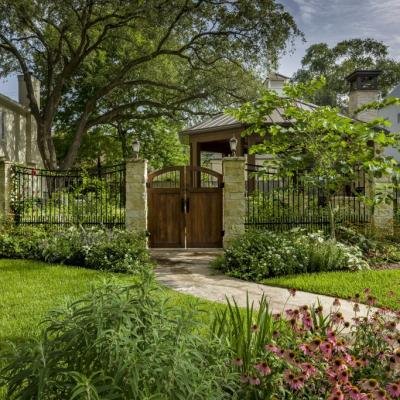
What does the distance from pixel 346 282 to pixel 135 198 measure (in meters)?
4.99

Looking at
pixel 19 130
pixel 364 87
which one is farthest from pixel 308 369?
pixel 19 130

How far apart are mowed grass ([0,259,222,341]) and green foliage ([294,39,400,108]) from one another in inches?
1575

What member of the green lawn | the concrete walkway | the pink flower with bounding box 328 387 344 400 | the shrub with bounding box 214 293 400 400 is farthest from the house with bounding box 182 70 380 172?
the pink flower with bounding box 328 387 344 400

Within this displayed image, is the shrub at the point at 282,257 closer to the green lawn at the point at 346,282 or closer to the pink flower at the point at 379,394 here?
the green lawn at the point at 346,282

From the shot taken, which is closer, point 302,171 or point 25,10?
point 302,171

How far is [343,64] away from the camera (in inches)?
1802

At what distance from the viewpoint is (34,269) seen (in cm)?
836

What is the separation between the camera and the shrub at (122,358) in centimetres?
206

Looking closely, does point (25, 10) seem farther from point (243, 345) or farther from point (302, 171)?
point (243, 345)

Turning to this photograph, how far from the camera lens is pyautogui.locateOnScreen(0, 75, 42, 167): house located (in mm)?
21703

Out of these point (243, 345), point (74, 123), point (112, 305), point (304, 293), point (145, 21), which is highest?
point (145, 21)

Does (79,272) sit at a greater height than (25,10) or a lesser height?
lesser

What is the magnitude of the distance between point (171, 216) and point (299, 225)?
3067 millimetres

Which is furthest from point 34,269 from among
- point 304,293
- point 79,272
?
point 304,293
